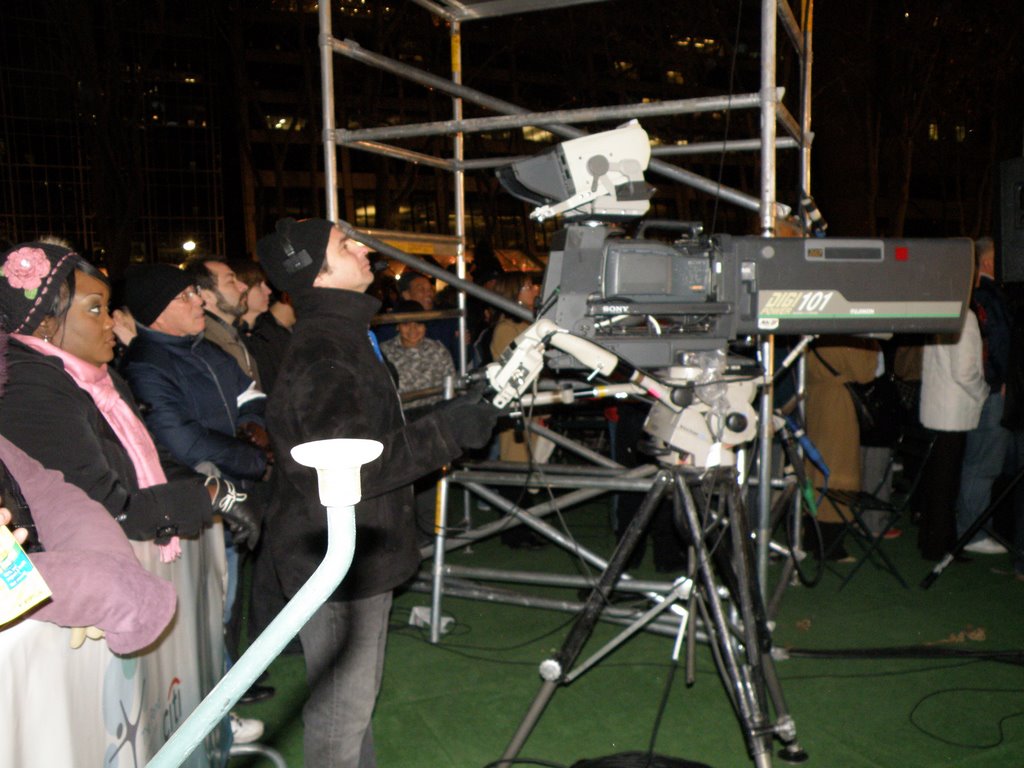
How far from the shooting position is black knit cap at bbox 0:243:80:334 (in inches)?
93.6

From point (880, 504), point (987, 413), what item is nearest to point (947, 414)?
point (987, 413)

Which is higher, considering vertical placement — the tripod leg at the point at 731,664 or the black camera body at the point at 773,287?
the black camera body at the point at 773,287

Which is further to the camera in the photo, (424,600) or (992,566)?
(992,566)

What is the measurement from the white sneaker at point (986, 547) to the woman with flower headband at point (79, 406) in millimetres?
4987

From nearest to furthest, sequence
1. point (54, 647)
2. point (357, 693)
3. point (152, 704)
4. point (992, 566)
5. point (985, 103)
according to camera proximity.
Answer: point (54, 647), point (152, 704), point (357, 693), point (992, 566), point (985, 103)

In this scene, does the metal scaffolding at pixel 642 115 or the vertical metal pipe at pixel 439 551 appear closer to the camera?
the metal scaffolding at pixel 642 115

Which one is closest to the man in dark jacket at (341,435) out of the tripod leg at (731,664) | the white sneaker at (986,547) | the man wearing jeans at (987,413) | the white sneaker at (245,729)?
the tripod leg at (731,664)

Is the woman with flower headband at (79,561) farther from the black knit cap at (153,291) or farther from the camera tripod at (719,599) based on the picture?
the black knit cap at (153,291)

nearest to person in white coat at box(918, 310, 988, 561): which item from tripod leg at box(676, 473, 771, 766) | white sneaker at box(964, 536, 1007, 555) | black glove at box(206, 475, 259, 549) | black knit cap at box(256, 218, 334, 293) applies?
white sneaker at box(964, 536, 1007, 555)

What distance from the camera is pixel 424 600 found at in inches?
203

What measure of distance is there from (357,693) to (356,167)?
2077 inches

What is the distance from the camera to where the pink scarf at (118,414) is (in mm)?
2426

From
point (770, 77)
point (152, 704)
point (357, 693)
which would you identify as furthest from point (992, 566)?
point (152, 704)

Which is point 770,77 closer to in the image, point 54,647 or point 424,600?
point 54,647
